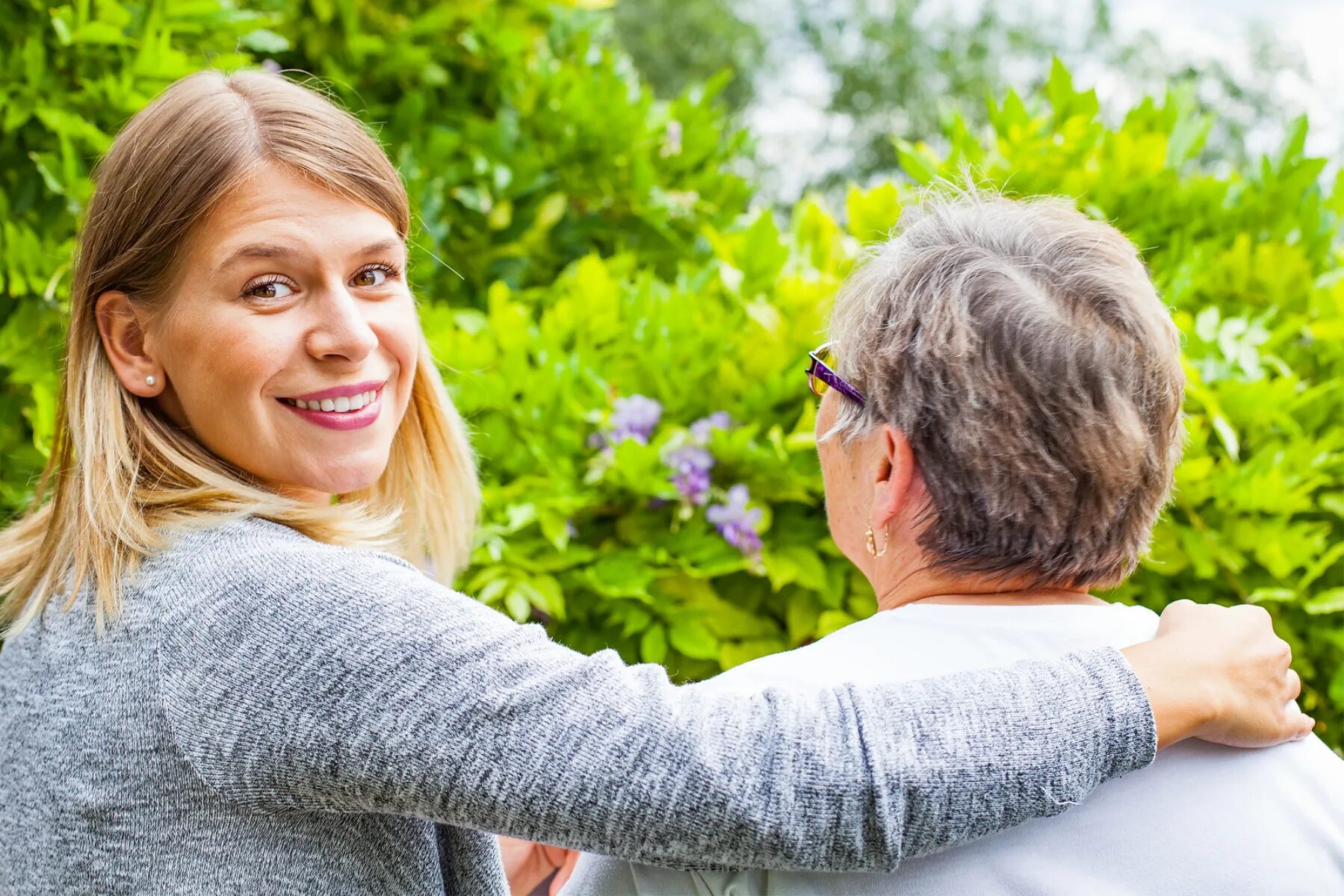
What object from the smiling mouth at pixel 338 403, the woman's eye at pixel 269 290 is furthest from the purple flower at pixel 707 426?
the woman's eye at pixel 269 290

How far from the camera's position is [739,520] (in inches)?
102

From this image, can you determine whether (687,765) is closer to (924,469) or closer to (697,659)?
(924,469)

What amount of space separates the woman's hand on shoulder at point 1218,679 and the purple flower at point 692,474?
50.3 inches

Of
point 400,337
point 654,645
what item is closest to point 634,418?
point 654,645

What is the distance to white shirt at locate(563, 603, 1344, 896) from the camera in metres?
1.36

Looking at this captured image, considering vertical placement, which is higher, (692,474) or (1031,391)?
(1031,391)

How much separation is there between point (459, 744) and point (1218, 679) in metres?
0.86

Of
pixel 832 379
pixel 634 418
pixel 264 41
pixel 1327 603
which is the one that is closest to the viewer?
pixel 832 379

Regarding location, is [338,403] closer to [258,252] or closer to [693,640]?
[258,252]

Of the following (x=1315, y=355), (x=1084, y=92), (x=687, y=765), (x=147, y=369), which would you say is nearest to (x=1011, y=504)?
(x=687, y=765)

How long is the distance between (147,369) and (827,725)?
42.2 inches

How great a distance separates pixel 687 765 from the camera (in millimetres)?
1240

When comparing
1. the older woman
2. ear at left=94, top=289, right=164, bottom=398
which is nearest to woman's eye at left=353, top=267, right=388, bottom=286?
ear at left=94, top=289, right=164, bottom=398

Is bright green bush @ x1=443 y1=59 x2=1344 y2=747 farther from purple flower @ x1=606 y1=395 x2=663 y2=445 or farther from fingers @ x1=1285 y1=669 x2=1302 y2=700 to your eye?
fingers @ x1=1285 y1=669 x2=1302 y2=700
